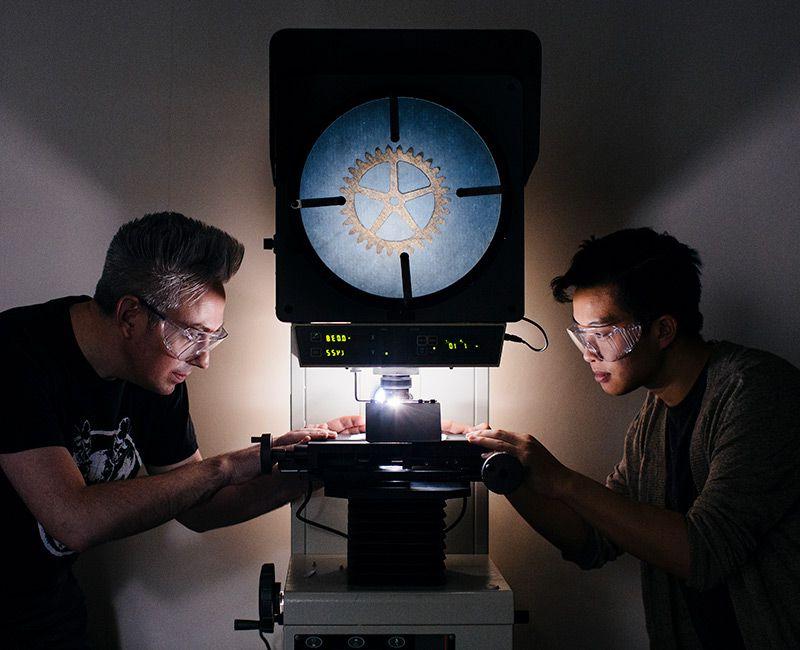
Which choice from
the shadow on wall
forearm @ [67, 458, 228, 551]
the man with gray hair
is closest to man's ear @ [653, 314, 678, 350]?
the shadow on wall

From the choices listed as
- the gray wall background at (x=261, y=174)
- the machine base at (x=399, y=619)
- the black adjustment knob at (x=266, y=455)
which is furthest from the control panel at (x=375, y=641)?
the gray wall background at (x=261, y=174)

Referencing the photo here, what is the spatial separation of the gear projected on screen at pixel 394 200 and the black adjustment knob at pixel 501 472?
1.44 feet

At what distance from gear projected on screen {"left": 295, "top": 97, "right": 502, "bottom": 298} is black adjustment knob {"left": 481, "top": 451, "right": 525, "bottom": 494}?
14.2 inches

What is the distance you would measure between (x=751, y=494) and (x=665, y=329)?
39cm

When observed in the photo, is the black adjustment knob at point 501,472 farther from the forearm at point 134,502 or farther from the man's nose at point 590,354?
the forearm at point 134,502

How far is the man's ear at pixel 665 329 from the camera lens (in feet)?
5.67

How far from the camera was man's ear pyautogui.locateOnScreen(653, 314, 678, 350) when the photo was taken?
5.67 feet

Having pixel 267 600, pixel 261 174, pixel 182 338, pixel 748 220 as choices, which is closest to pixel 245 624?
pixel 267 600

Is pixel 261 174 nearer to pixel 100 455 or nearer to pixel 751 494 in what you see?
pixel 100 455

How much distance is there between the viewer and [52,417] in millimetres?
1614

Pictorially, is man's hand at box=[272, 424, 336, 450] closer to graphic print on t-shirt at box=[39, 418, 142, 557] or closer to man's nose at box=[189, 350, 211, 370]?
man's nose at box=[189, 350, 211, 370]

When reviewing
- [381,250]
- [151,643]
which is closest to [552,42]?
[381,250]

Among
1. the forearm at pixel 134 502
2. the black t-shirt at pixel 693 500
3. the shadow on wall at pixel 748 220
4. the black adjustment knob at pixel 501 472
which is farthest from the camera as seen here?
the shadow on wall at pixel 748 220

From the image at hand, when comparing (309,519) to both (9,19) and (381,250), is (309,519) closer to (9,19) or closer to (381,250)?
(381,250)
